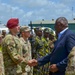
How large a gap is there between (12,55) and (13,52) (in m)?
0.06

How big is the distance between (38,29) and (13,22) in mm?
4025

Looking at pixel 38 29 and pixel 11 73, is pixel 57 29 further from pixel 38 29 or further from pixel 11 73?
pixel 38 29

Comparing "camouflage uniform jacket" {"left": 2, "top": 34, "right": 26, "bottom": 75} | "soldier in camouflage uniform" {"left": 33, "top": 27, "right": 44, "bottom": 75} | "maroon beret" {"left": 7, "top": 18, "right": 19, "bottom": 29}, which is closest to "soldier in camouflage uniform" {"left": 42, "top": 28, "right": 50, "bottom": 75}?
"soldier in camouflage uniform" {"left": 33, "top": 27, "right": 44, "bottom": 75}

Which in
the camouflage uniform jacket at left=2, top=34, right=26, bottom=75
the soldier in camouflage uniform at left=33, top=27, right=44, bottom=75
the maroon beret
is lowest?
the soldier in camouflage uniform at left=33, top=27, right=44, bottom=75

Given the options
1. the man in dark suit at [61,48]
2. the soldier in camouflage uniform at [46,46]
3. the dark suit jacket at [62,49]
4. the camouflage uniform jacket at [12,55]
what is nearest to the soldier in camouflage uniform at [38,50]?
the soldier in camouflage uniform at [46,46]

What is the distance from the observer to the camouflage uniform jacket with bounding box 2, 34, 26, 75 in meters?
6.97

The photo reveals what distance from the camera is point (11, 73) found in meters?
7.19

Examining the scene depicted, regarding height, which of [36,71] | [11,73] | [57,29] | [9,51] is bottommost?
[36,71]

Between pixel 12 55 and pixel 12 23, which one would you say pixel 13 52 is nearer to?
pixel 12 55

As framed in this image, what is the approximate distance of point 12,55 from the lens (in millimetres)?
6965

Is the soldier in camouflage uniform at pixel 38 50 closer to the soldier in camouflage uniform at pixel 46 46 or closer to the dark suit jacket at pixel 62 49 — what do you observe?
the soldier in camouflage uniform at pixel 46 46

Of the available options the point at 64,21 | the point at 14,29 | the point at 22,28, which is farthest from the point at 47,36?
the point at 64,21

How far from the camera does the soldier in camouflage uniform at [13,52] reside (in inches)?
275

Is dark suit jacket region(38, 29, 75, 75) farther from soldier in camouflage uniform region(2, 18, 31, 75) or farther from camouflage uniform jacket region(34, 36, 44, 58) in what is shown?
camouflage uniform jacket region(34, 36, 44, 58)
